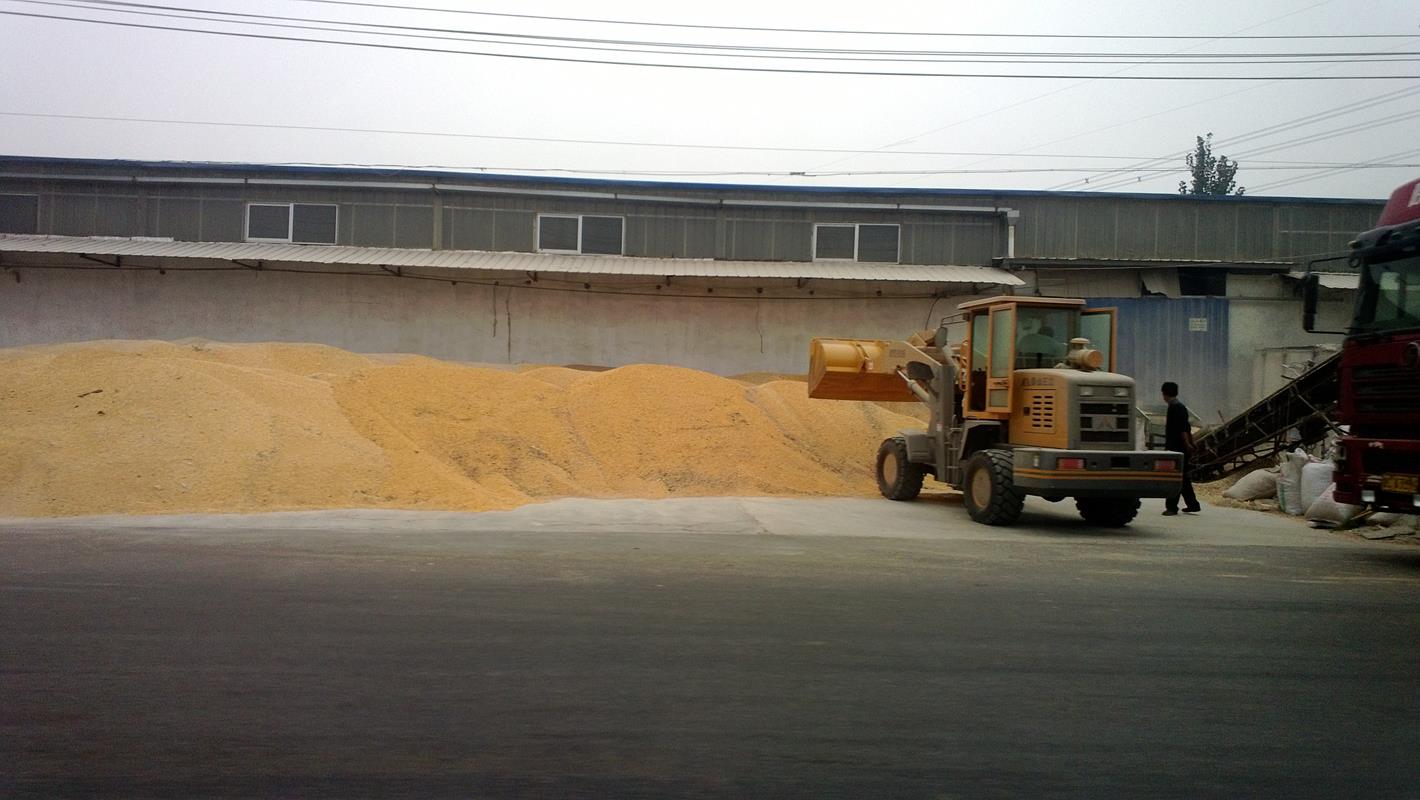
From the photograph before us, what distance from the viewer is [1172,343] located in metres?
22.6

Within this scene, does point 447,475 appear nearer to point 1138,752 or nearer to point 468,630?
point 468,630

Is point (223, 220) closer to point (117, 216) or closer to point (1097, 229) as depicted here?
point (117, 216)

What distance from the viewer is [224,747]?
175 inches

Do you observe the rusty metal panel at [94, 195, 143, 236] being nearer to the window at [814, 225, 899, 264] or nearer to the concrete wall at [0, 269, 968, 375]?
the concrete wall at [0, 269, 968, 375]

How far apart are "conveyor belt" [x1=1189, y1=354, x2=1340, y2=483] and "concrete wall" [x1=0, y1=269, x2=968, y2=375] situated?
7229 mm

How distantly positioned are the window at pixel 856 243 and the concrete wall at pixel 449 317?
119 centimetres

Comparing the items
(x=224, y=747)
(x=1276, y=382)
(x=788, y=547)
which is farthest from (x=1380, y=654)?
(x=1276, y=382)

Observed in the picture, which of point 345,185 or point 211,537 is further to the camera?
point 345,185

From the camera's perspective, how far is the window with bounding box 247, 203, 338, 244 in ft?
74.9

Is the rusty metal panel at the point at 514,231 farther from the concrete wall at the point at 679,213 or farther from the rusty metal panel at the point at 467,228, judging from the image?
the rusty metal panel at the point at 467,228

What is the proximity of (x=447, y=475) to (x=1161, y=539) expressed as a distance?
964cm

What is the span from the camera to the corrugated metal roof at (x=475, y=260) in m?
21.0

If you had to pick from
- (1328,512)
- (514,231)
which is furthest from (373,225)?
(1328,512)

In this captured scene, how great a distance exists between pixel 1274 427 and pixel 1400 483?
6375mm
